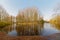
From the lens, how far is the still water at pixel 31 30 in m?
3.47

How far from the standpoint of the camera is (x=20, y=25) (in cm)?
351

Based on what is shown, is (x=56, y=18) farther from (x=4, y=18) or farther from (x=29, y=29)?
(x=4, y=18)

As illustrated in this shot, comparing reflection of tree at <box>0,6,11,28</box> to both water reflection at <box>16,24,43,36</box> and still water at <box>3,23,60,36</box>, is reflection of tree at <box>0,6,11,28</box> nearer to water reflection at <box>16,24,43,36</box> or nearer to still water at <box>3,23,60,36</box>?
still water at <box>3,23,60,36</box>

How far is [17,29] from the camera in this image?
11.5 ft

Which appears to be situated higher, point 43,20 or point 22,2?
point 22,2

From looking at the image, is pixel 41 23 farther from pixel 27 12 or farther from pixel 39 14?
pixel 27 12

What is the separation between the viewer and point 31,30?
3.57 meters

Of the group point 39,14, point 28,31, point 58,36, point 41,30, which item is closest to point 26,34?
point 28,31

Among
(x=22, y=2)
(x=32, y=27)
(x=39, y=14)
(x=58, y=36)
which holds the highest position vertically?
(x=22, y=2)

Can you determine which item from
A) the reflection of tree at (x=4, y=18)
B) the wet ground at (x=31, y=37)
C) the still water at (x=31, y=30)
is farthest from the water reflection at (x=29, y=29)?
the reflection of tree at (x=4, y=18)

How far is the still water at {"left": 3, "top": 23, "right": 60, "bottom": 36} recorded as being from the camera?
3467 millimetres

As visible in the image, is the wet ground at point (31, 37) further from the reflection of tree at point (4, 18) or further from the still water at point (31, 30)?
the reflection of tree at point (4, 18)

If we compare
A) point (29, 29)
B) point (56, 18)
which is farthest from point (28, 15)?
point (56, 18)

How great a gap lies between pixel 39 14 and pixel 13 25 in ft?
2.81
